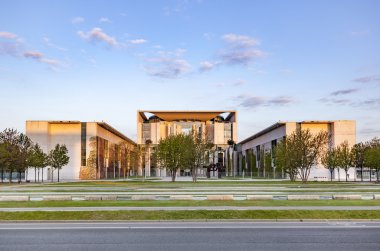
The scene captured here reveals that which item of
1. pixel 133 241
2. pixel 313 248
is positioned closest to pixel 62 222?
pixel 133 241

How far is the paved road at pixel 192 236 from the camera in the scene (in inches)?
486

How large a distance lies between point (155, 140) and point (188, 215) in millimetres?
124056

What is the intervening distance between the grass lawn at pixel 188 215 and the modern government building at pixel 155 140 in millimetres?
62367

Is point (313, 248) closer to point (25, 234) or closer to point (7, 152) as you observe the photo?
point (25, 234)

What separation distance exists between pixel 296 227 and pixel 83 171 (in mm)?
87827

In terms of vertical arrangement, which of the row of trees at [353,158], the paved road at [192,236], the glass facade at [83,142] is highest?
the glass facade at [83,142]

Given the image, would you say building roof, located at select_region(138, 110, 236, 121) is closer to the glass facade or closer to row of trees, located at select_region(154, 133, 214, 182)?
the glass facade

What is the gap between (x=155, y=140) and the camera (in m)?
142

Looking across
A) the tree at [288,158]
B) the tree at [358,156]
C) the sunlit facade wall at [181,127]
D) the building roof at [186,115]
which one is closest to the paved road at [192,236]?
the tree at [288,158]

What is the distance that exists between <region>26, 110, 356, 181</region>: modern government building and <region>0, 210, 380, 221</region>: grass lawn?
205ft

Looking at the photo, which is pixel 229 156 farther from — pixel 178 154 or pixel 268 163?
pixel 178 154

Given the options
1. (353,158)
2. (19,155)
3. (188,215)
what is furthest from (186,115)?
(188,215)

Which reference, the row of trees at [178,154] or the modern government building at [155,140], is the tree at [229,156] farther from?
the row of trees at [178,154]

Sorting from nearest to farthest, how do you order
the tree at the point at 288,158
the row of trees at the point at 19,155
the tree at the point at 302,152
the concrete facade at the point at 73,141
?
1. the tree at the point at 302,152
2. the tree at the point at 288,158
3. the row of trees at the point at 19,155
4. the concrete facade at the point at 73,141
